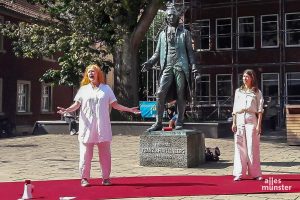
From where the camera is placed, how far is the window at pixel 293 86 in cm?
3278

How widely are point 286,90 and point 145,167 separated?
23959 millimetres

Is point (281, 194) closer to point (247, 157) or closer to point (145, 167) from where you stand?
point (247, 157)

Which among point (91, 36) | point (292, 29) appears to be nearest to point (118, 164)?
point (91, 36)

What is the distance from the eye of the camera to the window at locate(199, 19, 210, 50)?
35.9 meters

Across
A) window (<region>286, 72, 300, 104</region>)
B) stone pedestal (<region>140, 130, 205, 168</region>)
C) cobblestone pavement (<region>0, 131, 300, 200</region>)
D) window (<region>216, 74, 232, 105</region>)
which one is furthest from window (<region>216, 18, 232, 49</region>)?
→ stone pedestal (<region>140, 130, 205, 168</region>)

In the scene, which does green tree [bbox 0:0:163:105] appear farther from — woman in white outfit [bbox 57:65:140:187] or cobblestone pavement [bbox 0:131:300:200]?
woman in white outfit [bbox 57:65:140:187]

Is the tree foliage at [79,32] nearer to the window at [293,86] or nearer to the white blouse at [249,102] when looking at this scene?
the window at [293,86]

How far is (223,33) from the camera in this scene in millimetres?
35688

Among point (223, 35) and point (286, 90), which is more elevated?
point (223, 35)

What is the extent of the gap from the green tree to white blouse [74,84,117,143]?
14.0 m

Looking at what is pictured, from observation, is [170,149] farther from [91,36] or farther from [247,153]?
[91,36]

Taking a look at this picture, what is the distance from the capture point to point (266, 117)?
2800 cm

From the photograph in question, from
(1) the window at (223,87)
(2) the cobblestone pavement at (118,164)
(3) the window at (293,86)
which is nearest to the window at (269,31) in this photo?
(3) the window at (293,86)

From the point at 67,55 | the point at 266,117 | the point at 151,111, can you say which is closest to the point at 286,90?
the point at 266,117
